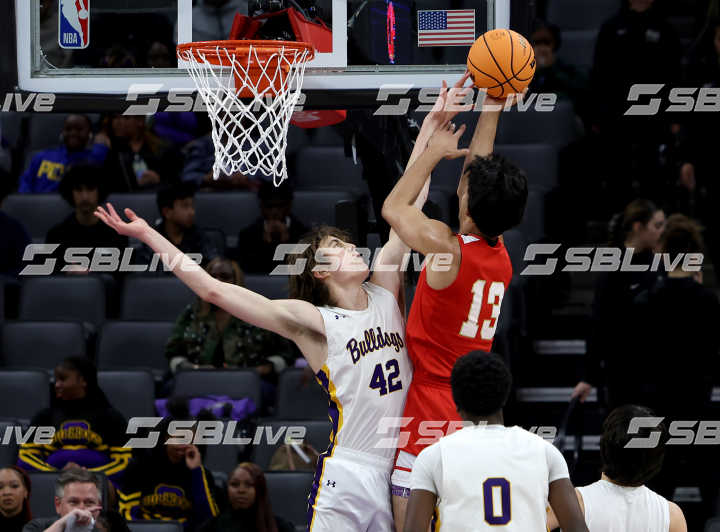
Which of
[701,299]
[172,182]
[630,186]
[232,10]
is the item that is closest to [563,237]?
[630,186]

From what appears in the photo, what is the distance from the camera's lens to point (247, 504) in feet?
22.0

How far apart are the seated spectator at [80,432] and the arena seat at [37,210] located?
2428mm

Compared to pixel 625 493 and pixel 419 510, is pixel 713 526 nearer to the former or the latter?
pixel 625 493

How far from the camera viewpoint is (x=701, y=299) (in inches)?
272

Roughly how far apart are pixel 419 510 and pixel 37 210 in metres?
6.42

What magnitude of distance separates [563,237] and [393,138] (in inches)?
136

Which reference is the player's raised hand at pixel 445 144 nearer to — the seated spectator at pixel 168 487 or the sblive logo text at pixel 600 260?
the sblive logo text at pixel 600 260

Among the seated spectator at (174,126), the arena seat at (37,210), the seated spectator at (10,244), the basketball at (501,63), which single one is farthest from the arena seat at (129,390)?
the basketball at (501,63)

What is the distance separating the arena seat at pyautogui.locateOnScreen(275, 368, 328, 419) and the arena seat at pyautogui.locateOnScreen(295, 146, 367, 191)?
93.4 inches

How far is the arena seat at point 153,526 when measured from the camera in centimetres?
662

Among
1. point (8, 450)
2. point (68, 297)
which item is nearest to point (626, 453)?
point (8, 450)

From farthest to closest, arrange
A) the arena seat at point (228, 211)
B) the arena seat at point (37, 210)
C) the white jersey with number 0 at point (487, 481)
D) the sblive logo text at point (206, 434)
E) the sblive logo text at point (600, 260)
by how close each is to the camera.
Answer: the arena seat at point (37, 210), the arena seat at point (228, 211), the sblive logo text at point (206, 434), the sblive logo text at point (600, 260), the white jersey with number 0 at point (487, 481)

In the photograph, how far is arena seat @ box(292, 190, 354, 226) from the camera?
9109mm

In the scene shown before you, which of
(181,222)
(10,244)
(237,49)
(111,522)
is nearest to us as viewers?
(237,49)
